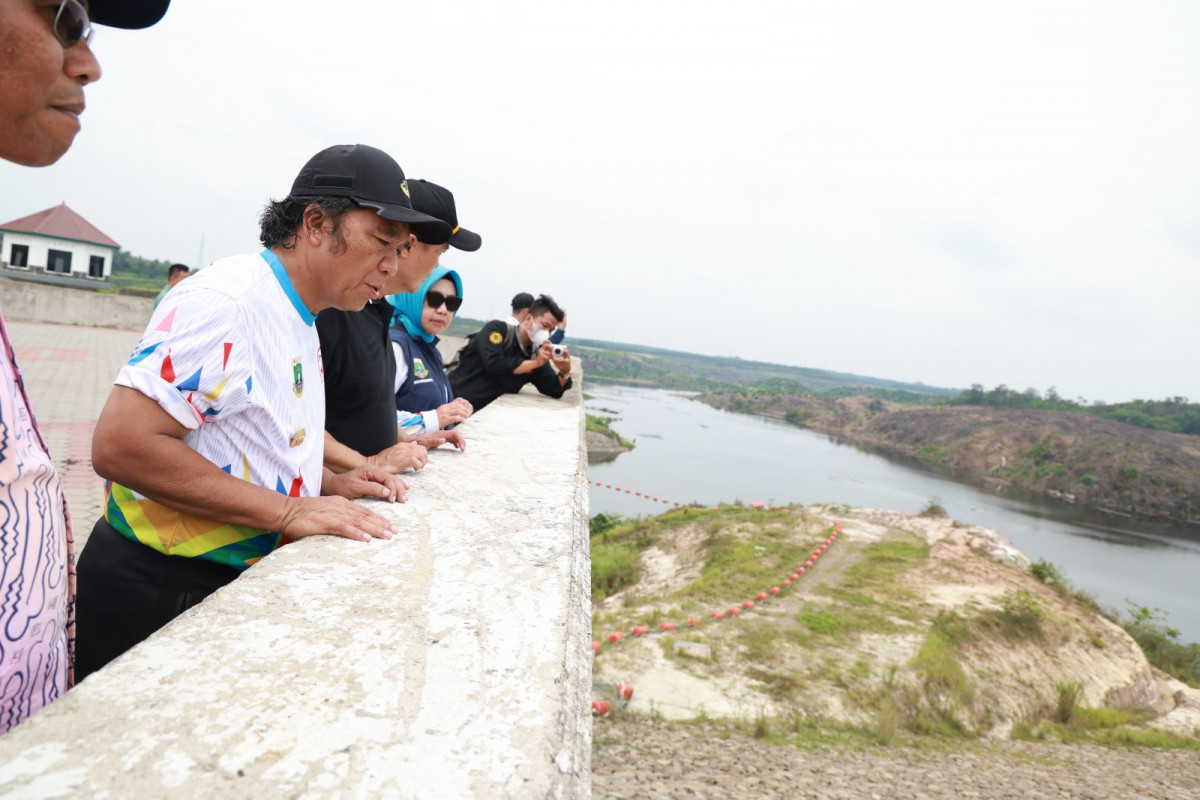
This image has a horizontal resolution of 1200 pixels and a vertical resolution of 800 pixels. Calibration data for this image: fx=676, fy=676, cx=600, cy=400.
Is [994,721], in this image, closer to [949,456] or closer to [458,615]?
[458,615]

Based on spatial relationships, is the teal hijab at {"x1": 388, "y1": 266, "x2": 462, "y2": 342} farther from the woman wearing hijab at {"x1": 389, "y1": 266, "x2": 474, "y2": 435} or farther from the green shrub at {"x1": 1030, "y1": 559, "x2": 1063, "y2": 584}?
the green shrub at {"x1": 1030, "y1": 559, "x2": 1063, "y2": 584}

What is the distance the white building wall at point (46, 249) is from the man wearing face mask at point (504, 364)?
30.7 m

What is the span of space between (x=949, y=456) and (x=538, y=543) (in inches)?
2527

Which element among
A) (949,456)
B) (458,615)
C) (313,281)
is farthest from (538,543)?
(949,456)

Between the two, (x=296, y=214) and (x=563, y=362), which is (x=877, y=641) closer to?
(x=563, y=362)

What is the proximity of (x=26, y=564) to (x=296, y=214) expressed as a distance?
0.97 meters

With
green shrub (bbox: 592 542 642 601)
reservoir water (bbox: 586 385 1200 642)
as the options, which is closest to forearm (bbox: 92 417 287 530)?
green shrub (bbox: 592 542 642 601)

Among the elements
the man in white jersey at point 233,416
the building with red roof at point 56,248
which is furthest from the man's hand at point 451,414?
the building with red roof at point 56,248

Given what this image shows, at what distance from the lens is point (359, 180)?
162cm

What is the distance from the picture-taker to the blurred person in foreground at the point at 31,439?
0.88 meters

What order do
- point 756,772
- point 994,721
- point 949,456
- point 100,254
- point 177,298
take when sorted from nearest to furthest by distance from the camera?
point 177,298 < point 756,772 < point 994,721 < point 100,254 < point 949,456

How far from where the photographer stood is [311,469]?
169cm

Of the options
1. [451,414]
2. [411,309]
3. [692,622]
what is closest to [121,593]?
[451,414]

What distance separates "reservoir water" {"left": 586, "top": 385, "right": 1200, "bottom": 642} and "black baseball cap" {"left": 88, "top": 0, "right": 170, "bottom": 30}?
24.4m
